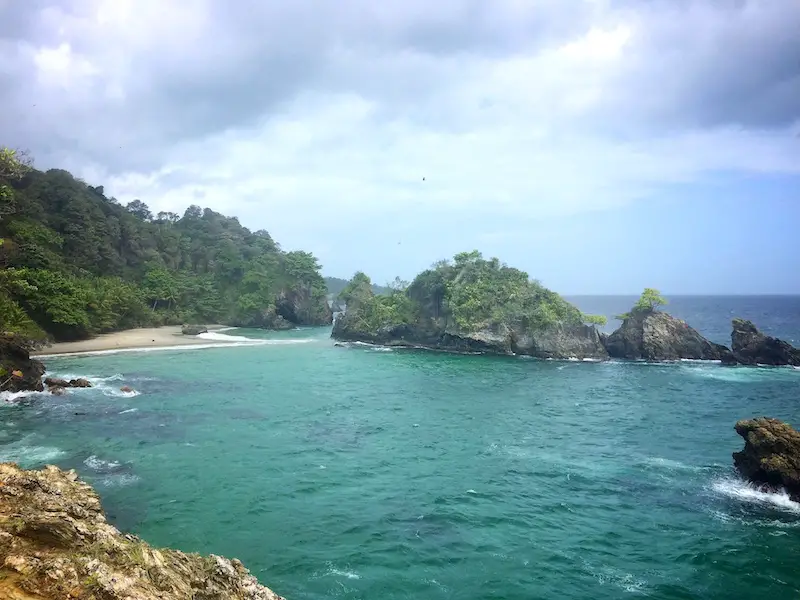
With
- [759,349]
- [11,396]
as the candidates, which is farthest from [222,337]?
[759,349]

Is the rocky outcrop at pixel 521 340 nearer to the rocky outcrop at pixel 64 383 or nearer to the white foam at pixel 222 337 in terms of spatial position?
the white foam at pixel 222 337

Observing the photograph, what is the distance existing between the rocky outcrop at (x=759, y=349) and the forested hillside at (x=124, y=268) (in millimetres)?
69604

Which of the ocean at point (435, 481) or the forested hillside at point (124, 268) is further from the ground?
the forested hillside at point (124, 268)

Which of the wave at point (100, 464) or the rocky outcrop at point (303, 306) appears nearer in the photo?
the wave at point (100, 464)

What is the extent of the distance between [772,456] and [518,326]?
43.4 meters

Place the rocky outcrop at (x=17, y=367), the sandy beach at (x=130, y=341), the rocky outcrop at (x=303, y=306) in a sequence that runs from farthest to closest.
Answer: the rocky outcrop at (x=303, y=306) < the sandy beach at (x=130, y=341) < the rocky outcrop at (x=17, y=367)

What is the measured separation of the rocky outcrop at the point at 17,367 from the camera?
33.7m

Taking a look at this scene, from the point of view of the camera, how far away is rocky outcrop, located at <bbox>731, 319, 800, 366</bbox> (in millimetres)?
55750

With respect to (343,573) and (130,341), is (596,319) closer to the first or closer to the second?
(343,573)

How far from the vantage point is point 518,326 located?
65375 mm

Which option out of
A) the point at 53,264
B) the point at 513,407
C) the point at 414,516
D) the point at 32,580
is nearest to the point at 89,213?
the point at 53,264

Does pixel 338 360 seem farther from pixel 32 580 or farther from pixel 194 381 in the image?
pixel 32 580

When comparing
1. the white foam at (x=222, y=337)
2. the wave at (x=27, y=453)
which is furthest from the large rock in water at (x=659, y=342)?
the wave at (x=27, y=453)

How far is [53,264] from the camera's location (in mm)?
60625
